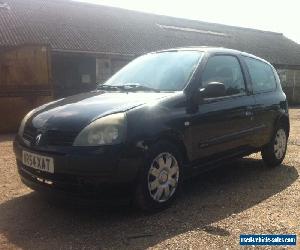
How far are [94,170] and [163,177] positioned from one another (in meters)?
0.81

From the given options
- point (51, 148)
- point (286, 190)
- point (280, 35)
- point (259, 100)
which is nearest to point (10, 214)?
point (51, 148)

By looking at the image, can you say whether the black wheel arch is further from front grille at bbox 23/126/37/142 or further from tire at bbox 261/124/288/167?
front grille at bbox 23/126/37/142

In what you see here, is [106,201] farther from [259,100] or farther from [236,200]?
[259,100]

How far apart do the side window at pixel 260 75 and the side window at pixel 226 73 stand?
340 millimetres

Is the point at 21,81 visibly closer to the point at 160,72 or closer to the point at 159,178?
the point at 160,72

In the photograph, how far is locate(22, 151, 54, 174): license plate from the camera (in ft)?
12.5

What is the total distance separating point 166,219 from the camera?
4.02 m

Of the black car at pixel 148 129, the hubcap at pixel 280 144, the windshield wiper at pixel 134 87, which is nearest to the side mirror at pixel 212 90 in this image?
the black car at pixel 148 129

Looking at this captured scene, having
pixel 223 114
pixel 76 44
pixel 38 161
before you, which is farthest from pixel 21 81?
pixel 38 161

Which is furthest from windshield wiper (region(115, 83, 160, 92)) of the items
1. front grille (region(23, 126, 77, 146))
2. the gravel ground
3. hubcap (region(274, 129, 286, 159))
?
hubcap (region(274, 129, 286, 159))

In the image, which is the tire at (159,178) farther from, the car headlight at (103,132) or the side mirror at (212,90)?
the side mirror at (212,90)

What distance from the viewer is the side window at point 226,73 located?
16.2ft

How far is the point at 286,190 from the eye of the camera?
5.09 m

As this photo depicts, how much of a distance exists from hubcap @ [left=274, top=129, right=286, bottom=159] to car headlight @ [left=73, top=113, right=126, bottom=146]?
3363 millimetres
